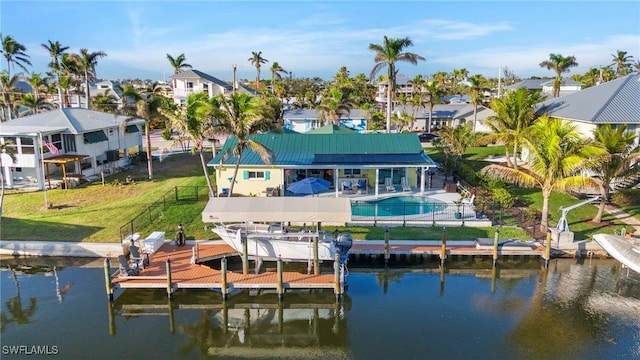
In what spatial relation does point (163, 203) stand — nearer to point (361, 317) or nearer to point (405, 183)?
point (405, 183)

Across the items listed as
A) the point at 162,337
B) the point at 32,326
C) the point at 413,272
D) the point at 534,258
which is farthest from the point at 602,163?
the point at 32,326

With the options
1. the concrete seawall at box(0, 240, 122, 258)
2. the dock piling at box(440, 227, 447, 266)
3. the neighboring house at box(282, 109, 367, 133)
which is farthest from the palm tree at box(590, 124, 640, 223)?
the neighboring house at box(282, 109, 367, 133)

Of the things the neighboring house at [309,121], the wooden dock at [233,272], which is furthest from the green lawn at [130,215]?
the neighboring house at [309,121]

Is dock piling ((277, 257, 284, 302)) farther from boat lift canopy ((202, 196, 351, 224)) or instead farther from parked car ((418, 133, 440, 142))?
parked car ((418, 133, 440, 142))

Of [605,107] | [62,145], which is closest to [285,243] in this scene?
[62,145]

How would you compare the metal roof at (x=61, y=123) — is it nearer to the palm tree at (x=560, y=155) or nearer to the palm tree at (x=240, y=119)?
the palm tree at (x=240, y=119)

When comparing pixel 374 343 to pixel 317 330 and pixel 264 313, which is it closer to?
pixel 317 330
